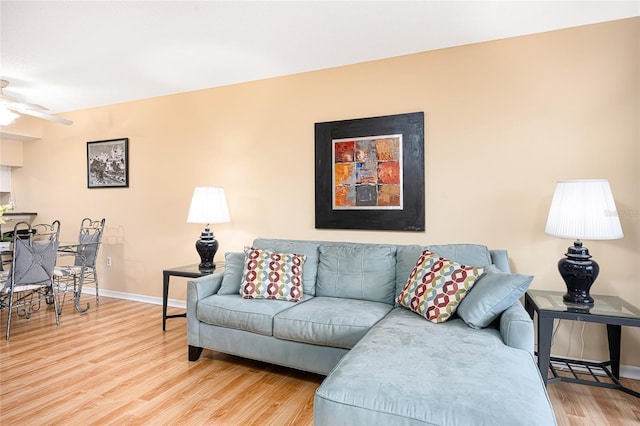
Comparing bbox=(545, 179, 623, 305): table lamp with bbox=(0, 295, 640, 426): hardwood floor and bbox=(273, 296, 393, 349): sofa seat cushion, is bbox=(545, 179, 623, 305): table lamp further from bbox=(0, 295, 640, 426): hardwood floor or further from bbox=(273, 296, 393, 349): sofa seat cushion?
bbox=(273, 296, 393, 349): sofa seat cushion

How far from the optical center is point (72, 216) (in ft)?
16.0

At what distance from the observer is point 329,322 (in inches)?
86.7

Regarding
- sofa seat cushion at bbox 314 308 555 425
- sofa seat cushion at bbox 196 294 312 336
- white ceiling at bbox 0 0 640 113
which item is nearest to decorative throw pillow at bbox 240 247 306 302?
sofa seat cushion at bbox 196 294 312 336

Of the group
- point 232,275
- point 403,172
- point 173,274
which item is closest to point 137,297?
point 173,274

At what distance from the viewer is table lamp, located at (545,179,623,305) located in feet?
6.89

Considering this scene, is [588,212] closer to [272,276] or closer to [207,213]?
[272,276]

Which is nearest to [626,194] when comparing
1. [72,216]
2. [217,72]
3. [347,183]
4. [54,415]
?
[347,183]

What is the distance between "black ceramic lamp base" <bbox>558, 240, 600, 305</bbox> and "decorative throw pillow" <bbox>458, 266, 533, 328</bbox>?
0.54 metres

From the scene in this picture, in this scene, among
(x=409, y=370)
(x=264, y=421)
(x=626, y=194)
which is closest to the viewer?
(x=409, y=370)

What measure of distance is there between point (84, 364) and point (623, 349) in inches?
148

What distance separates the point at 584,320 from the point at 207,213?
288cm

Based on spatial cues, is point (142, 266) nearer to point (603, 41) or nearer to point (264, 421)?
point (264, 421)

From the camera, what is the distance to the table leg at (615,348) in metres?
2.29

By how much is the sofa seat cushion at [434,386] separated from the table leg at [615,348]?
3.67 ft
